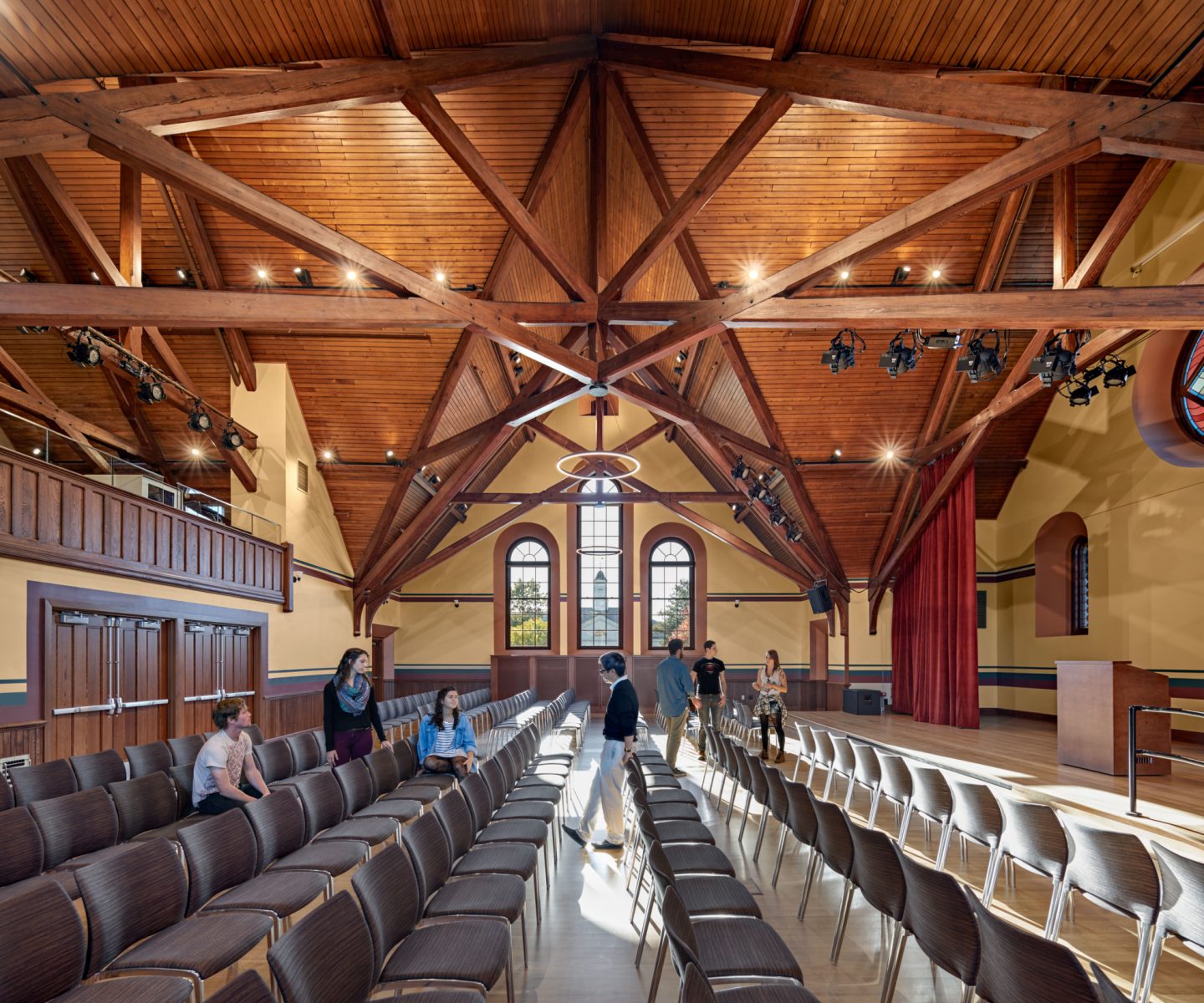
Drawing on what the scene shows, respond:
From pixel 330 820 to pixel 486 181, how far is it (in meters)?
5.44

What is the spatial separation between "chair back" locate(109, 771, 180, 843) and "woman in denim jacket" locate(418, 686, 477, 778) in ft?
7.29

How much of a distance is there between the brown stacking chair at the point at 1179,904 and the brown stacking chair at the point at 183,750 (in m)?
6.49

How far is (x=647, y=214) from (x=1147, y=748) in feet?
28.2

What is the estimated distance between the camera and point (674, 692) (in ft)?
30.4

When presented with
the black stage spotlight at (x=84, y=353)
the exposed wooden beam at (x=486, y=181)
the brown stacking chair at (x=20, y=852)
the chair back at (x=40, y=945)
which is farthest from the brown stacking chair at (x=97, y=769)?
the exposed wooden beam at (x=486, y=181)

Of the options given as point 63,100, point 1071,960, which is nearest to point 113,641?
point 63,100

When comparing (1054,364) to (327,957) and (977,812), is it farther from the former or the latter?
(327,957)

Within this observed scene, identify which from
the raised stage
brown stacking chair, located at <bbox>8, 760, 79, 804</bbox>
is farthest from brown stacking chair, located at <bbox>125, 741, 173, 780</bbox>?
the raised stage

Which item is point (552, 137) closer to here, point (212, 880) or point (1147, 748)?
point (212, 880)

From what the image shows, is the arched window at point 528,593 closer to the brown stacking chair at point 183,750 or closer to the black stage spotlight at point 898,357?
the black stage spotlight at point 898,357

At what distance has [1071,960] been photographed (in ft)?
7.65

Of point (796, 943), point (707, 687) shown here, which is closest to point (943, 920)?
point (796, 943)

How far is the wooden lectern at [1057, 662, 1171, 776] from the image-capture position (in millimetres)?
8586

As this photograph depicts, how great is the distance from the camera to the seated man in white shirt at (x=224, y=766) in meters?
5.36
